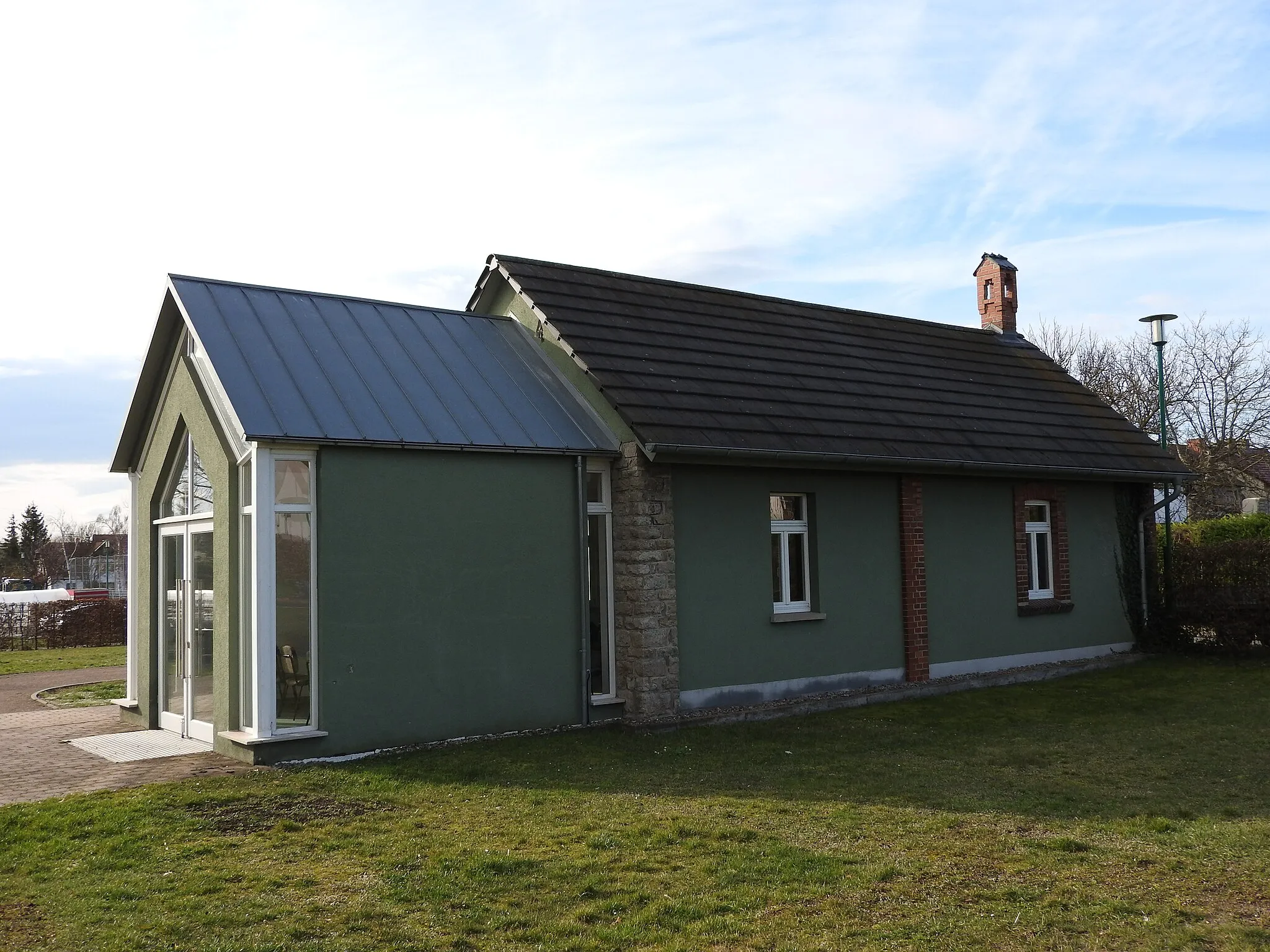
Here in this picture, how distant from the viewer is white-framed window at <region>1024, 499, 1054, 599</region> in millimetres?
17359

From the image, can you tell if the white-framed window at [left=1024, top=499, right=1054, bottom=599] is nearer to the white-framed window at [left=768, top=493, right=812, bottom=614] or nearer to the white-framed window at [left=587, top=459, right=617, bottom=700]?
the white-framed window at [left=768, top=493, right=812, bottom=614]

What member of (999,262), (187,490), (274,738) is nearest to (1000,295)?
(999,262)

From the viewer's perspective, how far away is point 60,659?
78.6 feet

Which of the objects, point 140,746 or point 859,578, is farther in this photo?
point 859,578

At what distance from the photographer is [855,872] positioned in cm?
661

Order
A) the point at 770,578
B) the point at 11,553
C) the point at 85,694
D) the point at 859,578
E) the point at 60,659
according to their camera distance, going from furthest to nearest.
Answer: the point at 11,553 < the point at 60,659 < the point at 85,694 < the point at 859,578 < the point at 770,578

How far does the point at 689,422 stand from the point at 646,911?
7.43m

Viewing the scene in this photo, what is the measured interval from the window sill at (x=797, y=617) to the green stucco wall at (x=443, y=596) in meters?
2.74

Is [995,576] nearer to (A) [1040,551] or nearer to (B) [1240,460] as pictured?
(A) [1040,551]

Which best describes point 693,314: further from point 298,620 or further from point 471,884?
point 471,884

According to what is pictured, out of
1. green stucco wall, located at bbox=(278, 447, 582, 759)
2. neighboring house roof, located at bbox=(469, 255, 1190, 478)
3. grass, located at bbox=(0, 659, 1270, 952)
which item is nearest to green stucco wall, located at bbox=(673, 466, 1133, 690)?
neighboring house roof, located at bbox=(469, 255, 1190, 478)

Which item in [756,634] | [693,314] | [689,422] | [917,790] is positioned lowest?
[917,790]

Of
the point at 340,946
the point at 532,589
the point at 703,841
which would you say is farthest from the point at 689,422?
the point at 340,946

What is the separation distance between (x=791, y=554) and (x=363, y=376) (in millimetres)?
5824
